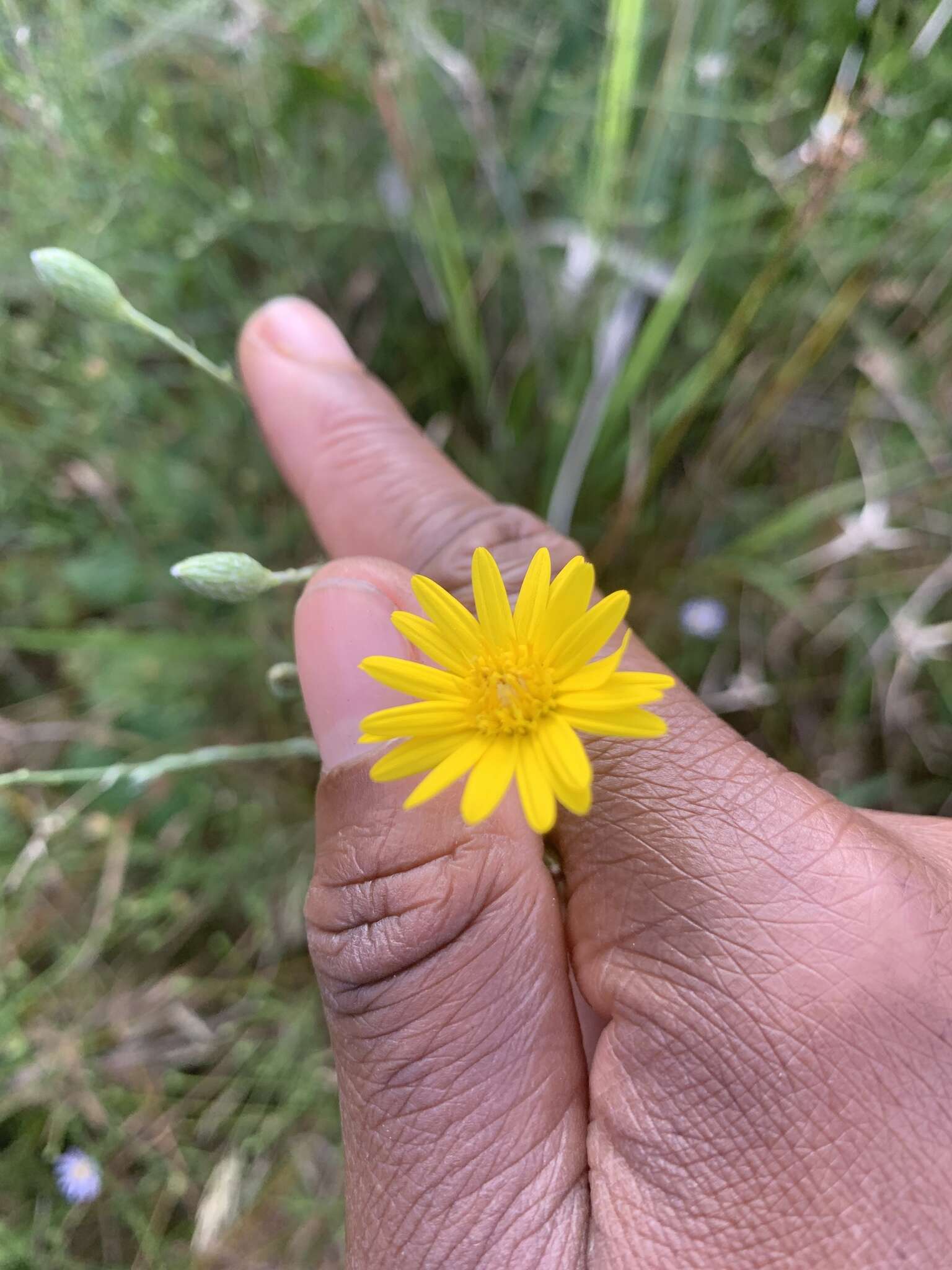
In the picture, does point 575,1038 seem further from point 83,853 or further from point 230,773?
point 83,853

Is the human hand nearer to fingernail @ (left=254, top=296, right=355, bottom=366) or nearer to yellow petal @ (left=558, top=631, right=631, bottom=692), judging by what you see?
yellow petal @ (left=558, top=631, right=631, bottom=692)

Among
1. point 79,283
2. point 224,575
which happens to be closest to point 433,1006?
point 224,575

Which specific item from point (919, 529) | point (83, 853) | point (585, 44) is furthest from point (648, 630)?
point (83, 853)

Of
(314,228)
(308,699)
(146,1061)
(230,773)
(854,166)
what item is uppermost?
(314,228)

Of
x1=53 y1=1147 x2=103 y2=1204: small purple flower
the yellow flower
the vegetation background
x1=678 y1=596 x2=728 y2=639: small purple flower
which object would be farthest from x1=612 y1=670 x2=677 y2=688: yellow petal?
x1=53 y1=1147 x2=103 y2=1204: small purple flower

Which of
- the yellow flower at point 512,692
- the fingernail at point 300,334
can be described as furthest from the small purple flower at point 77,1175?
the fingernail at point 300,334

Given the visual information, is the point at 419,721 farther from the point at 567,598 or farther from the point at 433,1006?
the point at 433,1006
